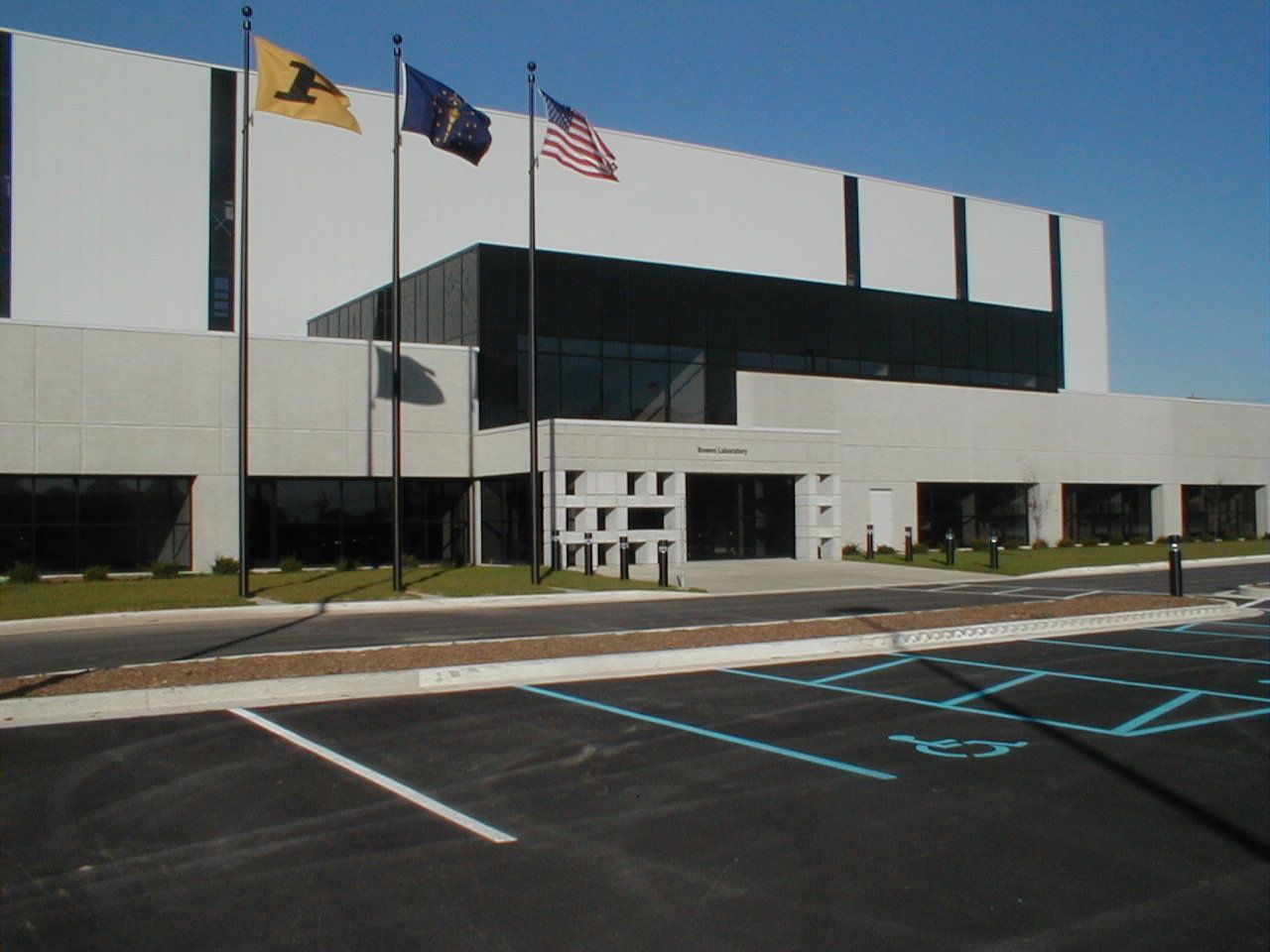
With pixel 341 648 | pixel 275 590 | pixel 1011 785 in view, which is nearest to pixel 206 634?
pixel 341 648

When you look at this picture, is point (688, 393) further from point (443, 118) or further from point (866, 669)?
point (866, 669)

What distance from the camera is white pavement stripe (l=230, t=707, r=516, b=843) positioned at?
686 cm

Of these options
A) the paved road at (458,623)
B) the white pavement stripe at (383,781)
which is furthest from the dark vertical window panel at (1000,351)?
the white pavement stripe at (383,781)

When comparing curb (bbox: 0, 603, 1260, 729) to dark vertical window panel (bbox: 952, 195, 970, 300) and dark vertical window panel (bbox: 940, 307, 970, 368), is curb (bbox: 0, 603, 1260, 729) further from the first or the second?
dark vertical window panel (bbox: 952, 195, 970, 300)

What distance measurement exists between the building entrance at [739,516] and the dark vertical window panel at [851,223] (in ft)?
50.9

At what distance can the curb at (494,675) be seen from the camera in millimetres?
10836

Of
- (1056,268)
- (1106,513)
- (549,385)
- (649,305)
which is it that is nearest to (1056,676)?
(549,385)

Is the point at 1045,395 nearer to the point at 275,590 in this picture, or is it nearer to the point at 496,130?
the point at 496,130

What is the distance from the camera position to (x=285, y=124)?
39969 mm

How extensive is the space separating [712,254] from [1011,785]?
131 ft

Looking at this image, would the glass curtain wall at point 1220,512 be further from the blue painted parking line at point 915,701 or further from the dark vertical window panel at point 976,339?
the blue painted parking line at point 915,701

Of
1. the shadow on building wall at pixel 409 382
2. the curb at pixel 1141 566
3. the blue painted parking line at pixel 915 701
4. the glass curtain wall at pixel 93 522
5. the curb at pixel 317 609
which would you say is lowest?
the blue painted parking line at pixel 915 701

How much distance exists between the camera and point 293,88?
70.3 ft

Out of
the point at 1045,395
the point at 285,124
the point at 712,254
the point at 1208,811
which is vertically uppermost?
the point at 285,124
